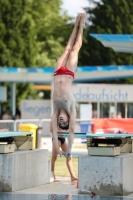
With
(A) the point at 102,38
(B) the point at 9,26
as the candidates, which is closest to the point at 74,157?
(A) the point at 102,38

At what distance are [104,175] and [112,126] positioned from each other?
571 inches

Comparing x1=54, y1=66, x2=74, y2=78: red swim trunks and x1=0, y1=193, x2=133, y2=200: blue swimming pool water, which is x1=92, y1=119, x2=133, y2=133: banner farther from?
x1=0, y1=193, x2=133, y2=200: blue swimming pool water

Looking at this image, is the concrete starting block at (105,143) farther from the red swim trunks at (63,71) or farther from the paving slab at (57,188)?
the red swim trunks at (63,71)

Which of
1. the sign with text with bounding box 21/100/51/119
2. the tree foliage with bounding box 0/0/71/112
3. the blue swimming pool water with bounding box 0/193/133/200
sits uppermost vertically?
the tree foliage with bounding box 0/0/71/112

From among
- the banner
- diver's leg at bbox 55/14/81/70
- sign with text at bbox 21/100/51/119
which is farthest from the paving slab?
sign with text at bbox 21/100/51/119

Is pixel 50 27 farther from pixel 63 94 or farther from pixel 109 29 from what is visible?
pixel 63 94

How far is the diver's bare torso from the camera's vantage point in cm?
1235

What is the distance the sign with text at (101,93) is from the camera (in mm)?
39766

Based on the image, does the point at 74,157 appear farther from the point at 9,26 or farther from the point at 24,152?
the point at 9,26

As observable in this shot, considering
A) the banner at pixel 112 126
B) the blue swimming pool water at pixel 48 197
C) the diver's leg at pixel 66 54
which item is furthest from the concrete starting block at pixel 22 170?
the banner at pixel 112 126

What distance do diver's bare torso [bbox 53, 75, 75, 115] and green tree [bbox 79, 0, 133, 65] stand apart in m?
56.5

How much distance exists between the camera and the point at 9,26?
6125cm

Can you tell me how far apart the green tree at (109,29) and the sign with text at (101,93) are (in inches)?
1131

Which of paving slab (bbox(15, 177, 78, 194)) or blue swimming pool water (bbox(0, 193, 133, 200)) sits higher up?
paving slab (bbox(15, 177, 78, 194))
